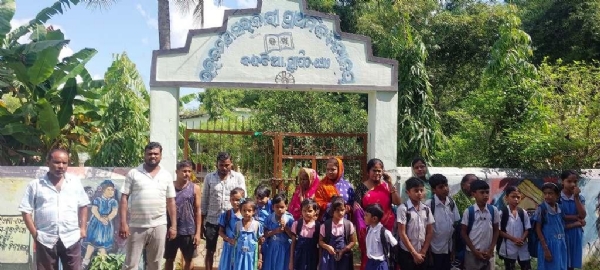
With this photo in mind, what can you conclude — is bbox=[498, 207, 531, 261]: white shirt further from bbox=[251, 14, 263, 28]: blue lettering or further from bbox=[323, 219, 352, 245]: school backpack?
bbox=[251, 14, 263, 28]: blue lettering

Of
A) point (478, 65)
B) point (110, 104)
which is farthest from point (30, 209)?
point (478, 65)

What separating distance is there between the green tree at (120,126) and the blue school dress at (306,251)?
4534 millimetres

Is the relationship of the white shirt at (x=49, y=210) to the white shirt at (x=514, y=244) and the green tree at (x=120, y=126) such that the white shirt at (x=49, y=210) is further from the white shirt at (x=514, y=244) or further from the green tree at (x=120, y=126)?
the white shirt at (x=514, y=244)

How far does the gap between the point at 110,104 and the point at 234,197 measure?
4.42m

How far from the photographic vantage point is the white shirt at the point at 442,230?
5922mm

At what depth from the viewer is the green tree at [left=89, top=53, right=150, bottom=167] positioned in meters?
9.42

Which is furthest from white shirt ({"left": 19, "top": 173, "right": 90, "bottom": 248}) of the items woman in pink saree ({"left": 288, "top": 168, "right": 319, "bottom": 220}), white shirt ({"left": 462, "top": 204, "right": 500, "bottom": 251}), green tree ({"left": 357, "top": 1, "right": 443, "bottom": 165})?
green tree ({"left": 357, "top": 1, "right": 443, "bottom": 165})

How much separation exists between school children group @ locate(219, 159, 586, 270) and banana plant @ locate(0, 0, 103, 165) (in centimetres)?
395

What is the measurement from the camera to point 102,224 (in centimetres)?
713

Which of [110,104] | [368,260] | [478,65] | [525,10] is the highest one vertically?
[525,10]

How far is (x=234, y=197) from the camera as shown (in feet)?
19.9

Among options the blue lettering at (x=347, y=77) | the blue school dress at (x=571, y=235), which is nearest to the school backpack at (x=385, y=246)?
the blue school dress at (x=571, y=235)

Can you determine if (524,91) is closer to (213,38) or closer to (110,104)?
(213,38)

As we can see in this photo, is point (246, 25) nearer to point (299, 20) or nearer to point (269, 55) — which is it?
point (269, 55)
